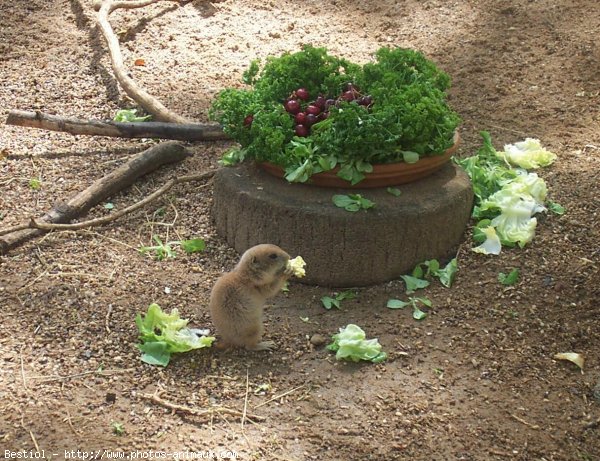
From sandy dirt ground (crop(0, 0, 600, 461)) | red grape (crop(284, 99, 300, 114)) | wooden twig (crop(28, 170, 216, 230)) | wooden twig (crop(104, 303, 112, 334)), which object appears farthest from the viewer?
wooden twig (crop(28, 170, 216, 230))

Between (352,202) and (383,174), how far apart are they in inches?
10.8

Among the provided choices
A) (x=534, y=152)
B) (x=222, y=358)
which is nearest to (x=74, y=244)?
(x=222, y=358)

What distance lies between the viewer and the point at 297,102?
5.32 m

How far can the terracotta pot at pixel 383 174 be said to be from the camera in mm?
4988

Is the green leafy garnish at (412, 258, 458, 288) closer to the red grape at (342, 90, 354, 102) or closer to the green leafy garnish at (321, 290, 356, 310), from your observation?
the green leafy garnish at (321, 290, 356, 310)

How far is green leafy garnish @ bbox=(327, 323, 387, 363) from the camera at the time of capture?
14.4ft

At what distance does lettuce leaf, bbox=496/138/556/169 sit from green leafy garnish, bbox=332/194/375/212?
1814 mm

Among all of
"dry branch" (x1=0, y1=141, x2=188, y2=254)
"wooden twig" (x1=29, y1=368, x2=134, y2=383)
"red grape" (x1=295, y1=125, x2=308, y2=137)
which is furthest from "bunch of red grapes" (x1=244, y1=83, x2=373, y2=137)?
"wooden twig" (x1=29, y1=368, x2=134, y2=383)

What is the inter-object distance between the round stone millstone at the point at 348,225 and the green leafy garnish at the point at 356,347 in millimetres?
616

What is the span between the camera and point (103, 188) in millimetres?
5992

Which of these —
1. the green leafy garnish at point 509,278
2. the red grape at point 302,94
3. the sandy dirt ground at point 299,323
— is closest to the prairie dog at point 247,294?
the sandy dirt ground at point 299,323

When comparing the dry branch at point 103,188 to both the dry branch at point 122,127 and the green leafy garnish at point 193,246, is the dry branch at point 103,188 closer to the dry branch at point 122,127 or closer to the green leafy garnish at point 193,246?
the dry branch at point 122,127

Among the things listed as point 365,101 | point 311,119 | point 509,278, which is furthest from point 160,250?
point 509,278

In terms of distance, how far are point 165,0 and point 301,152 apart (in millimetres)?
5368
